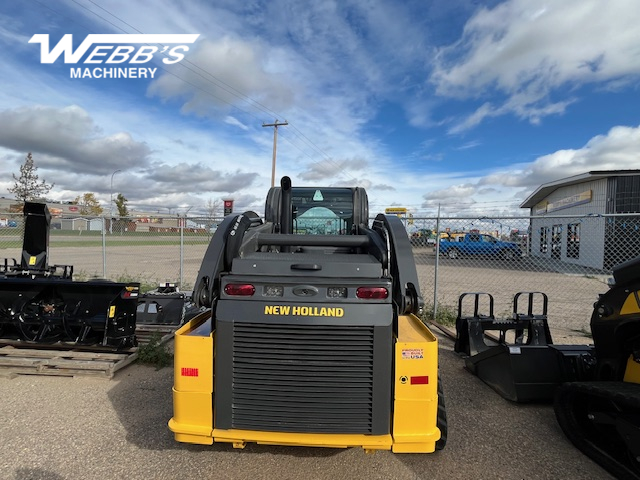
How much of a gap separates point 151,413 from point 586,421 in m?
3.98

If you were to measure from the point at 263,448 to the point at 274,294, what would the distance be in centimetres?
140

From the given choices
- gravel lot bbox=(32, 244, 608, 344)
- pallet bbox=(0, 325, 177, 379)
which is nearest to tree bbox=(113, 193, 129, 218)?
gravel lot bbox=(32, 244, 608, 344)

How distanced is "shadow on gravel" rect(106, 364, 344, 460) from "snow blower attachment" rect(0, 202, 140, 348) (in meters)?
0.69

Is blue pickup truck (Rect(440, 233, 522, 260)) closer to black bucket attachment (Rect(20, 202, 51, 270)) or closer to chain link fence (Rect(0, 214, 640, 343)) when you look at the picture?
Answer: chain link fence (Rect(0, 214, 640, 343))

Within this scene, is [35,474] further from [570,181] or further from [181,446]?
[570,181]

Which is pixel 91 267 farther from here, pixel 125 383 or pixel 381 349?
pixel 381 349

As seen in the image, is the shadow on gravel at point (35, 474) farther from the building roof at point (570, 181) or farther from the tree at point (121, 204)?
the tree at point (121, 204)

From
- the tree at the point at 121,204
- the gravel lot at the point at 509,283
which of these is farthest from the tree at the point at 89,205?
the gravel lot at the point at 509,283

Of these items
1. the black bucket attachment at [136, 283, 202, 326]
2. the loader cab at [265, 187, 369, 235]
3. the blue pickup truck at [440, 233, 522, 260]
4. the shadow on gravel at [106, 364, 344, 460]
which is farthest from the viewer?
the blue pickup truck at [440, 233, 522, 260]

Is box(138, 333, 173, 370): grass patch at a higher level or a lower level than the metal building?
lower

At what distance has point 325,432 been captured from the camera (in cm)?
263

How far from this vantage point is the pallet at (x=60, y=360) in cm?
459

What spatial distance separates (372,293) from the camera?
270 centimetres

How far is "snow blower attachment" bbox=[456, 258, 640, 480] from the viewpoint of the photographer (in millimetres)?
2879
